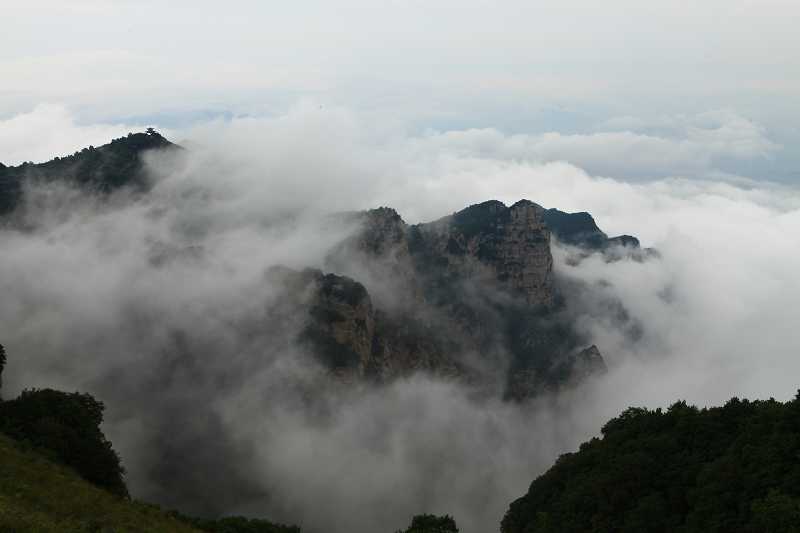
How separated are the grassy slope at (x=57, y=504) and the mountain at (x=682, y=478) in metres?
33.9

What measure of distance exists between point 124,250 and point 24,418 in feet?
465

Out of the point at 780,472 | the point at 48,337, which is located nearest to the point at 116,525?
the point at 780,472

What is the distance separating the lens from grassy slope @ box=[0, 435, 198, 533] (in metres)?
30.5

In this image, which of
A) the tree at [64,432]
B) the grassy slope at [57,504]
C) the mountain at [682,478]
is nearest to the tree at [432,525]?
the mountain at [682,478]

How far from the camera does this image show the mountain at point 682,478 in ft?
140

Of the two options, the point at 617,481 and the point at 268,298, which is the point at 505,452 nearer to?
the point at 268,298

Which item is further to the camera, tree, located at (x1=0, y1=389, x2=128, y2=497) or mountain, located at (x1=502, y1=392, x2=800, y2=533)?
tree, located at (x1=0, y1=389, x2=128, y2=497)

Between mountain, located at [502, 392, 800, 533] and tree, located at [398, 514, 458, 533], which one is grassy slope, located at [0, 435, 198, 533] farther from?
mountain, located at [502, 392, 800, 533]

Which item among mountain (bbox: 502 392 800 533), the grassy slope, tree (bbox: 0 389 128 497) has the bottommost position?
the grassy slope

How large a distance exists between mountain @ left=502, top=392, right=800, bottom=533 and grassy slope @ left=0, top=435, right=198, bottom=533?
3393cm

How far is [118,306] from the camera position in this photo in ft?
517

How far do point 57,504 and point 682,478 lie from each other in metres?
46.2

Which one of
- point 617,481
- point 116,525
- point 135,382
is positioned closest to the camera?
point 116,525

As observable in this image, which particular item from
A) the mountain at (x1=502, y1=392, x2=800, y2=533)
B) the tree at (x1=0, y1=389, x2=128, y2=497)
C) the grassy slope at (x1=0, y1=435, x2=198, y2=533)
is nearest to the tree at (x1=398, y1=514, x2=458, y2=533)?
the mountain at (x1=502, y1=392, x2=800, y2=533)
